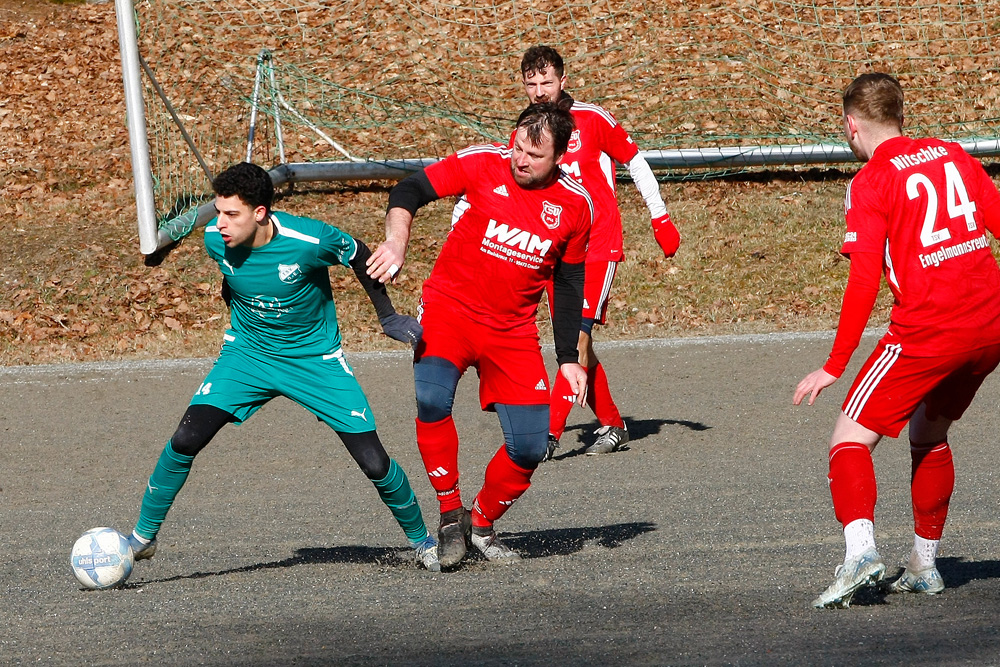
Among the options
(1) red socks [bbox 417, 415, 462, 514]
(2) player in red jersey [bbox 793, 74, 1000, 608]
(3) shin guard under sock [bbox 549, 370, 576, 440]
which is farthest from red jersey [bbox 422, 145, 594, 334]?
(3) shin guard under sock [bbox 549, 370, 576, 440]

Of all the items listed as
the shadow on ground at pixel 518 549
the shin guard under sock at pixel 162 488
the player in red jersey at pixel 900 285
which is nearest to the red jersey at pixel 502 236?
the shadow on ground at pixel 518 549

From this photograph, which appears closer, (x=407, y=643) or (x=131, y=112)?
(x=407, y=643)

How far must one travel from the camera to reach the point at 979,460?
762cm

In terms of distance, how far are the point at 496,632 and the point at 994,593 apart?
6.90ft

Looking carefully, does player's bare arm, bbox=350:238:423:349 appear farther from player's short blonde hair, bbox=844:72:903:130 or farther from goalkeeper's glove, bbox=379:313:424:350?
player's short blonde hair, bbox=844:72:903:130

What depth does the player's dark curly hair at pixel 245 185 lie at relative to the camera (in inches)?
217

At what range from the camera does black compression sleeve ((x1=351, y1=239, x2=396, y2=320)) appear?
225 inches

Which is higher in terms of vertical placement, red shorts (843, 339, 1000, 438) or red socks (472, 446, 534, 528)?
red shorts (843, 339, 1000, 438)

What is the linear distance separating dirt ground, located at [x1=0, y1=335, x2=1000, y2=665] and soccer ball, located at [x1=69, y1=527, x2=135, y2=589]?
0.09 metres

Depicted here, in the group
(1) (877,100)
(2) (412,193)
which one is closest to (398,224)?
(2) (412,193)

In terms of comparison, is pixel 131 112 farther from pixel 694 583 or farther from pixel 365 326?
pixel 694 583

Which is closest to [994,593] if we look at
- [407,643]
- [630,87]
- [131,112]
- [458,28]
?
[407,643]

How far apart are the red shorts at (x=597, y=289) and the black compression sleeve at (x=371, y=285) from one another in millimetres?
2473

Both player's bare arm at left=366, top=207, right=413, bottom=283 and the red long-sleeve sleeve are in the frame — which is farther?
player's bare arm at left=366, top=207, right=413, bottom=283
